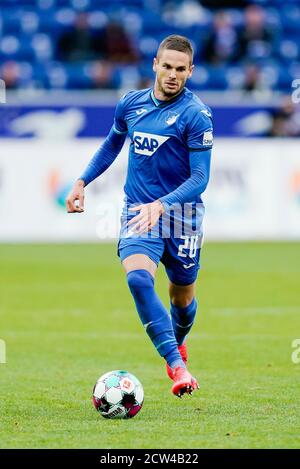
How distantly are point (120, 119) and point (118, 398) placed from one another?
2076mm

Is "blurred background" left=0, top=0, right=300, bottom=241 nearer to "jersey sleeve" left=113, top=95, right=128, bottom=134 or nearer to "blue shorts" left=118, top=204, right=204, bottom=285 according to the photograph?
"jersey sleeve" left=113, top=95, right=128, bottom=134

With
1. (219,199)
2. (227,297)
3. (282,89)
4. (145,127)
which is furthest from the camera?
(282,89)

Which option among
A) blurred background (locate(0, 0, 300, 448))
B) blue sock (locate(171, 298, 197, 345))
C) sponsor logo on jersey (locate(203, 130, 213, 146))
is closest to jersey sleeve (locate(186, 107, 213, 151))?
sponsor logo on jersey (locate(203, 130, 213, 146))

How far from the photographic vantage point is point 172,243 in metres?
7.36

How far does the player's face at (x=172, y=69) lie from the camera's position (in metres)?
7.05

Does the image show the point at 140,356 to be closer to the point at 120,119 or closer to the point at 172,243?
the point at 172,243

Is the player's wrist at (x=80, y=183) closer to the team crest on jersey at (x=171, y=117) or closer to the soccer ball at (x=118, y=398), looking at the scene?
the team crest on jersey at (x=171, y=117)

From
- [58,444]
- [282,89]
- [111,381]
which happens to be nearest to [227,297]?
[111,381]

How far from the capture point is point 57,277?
49.2ft

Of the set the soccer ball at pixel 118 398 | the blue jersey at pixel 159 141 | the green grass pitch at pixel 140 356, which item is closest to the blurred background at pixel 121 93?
the green grass pitch at pixel 140 356

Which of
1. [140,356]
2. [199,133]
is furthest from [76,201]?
[140,356]

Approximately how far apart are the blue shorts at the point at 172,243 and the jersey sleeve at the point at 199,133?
51cm
